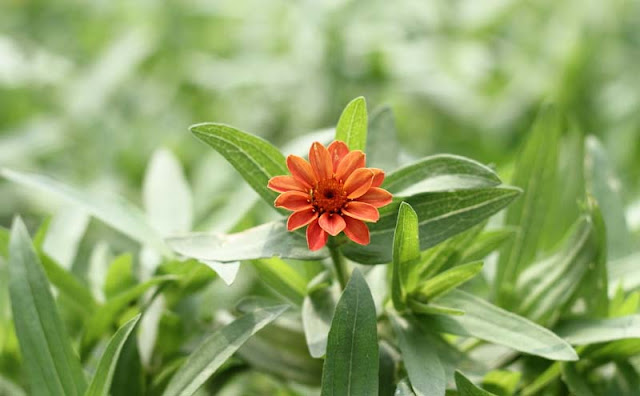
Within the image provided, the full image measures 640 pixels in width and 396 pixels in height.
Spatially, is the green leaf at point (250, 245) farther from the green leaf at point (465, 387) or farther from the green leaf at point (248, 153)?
the green leaf at point (465, 387)

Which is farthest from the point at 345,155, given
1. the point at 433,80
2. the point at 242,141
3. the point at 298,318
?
the point at 433,80

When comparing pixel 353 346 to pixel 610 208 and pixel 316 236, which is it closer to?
pixel 316 236

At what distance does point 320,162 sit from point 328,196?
26mm

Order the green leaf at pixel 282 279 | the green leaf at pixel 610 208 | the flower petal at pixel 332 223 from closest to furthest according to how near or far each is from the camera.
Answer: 1. the flower petal at pixel 332 223
2. the green leaf at pixel 282 279
3. the green leaf at pixel 610 208

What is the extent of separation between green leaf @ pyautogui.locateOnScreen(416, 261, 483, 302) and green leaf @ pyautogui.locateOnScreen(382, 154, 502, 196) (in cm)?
7

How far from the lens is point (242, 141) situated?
59cm

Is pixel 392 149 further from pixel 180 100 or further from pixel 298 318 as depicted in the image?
pixel 180 100

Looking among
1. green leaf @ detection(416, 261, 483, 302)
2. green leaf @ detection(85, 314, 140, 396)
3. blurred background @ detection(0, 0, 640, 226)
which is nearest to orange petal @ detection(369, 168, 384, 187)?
green leaf @ detection(416, 261, 483, 302)

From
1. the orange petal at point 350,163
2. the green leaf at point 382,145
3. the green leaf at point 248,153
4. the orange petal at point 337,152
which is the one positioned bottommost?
the orange petal at point 350,163

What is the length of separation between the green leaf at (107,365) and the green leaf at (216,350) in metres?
0.05

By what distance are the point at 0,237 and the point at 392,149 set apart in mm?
375

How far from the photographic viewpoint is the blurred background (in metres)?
1.41

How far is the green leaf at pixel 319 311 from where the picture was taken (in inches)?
22.7

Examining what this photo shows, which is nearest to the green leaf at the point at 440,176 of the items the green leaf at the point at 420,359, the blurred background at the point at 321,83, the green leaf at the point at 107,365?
the green leaf at the point at 420,359
